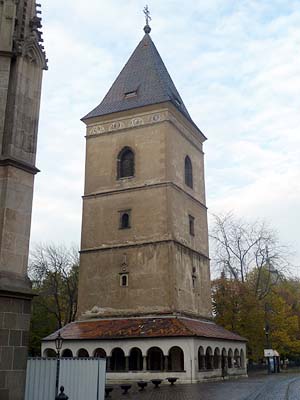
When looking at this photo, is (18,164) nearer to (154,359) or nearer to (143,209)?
(154,359)

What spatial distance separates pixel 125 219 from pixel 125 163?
4.08 m

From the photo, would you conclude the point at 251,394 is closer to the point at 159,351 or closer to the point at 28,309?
the point at 159,351

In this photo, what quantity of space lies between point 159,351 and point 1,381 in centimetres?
2055

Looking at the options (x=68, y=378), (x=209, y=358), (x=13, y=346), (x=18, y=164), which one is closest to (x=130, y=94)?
(x=209, y=358)

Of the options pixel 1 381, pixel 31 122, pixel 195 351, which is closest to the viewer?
pixel 1 381

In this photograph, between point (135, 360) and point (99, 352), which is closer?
point (99, 352)

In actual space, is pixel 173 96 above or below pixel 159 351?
above

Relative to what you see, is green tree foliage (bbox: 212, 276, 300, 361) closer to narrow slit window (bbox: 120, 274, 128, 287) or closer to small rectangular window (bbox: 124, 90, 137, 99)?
narrow slit window (bbox: 120, 274, 128, 287)

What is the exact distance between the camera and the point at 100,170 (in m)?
34.8

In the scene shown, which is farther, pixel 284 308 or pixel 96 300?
pixel 284 308

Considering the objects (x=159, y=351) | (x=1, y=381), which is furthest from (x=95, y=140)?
(x=1, y=381)

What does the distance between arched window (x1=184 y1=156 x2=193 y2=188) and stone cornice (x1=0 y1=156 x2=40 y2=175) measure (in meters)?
25.4

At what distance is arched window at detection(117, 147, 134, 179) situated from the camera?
34125 millimetres

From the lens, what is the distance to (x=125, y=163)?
113 feet
